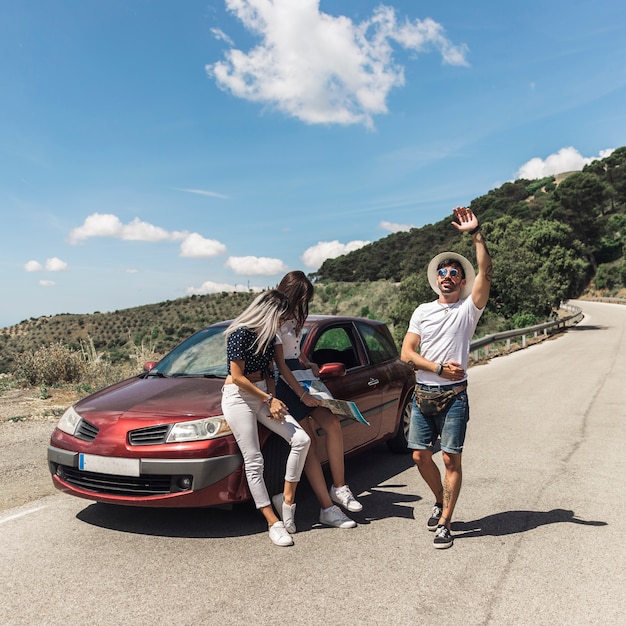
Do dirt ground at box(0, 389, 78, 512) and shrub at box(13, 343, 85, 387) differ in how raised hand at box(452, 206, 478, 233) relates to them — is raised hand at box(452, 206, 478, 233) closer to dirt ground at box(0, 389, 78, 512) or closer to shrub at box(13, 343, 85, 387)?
dirt ground at box(0, 389, 78, 512)

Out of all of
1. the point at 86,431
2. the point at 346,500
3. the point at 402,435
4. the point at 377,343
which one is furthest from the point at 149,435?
the point at 402,435

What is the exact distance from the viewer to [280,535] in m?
3.93

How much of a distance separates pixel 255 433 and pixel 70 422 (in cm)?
151

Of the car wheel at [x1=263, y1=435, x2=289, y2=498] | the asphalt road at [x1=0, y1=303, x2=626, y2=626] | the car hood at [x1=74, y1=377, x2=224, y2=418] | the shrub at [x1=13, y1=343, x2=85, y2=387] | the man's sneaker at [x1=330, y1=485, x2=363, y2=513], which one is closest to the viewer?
the asphalt road at [x1=0, y1=303, x2=626, y2=626]

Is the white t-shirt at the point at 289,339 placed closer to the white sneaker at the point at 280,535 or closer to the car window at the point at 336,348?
the car window at the point at 336,348

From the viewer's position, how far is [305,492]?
5.20m

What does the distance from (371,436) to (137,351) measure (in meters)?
7.73

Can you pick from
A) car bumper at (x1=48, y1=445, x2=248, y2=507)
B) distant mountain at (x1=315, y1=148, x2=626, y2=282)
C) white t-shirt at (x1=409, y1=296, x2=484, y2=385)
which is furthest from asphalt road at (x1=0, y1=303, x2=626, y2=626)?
distant mountain at (x1=315, y1=148, x2=626, y2=282)

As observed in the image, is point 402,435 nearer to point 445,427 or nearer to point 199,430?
point 445,427

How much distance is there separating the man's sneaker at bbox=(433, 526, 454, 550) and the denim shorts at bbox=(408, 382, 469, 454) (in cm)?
53

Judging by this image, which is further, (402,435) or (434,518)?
(402,435)

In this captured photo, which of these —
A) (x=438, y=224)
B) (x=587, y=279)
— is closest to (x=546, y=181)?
(x=438, y=224)

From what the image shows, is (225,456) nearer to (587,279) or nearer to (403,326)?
(403,326)

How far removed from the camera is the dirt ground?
5.34 meters
